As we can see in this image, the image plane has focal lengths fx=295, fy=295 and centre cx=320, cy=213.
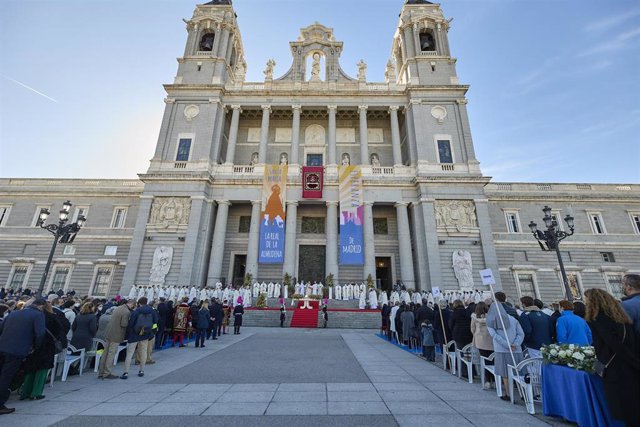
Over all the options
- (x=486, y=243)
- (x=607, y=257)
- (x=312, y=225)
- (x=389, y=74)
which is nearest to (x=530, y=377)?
(x=486, y=243)

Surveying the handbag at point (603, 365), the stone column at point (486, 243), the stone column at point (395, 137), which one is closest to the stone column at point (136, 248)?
the stone column at point (395, 137)

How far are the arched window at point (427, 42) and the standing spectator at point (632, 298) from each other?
33152 millimetres

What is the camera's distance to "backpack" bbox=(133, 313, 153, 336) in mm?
7164

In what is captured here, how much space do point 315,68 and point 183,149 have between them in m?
15.6

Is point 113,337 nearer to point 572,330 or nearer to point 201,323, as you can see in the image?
point 201,323

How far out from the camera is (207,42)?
3150cm

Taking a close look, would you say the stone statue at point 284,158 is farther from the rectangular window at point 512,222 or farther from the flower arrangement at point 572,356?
the flower arrangement at point 572,356

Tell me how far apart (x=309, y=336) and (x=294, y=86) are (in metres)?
24.2

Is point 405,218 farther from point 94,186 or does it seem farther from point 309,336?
point 94,186

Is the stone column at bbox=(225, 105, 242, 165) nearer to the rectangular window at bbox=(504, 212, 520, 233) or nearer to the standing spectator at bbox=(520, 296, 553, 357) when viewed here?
the standing spectator at bbox=(520, 296, 553, 357)

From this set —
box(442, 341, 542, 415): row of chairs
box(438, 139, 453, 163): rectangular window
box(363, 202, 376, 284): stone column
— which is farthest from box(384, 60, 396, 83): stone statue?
box(442, 341, 542, 415): row of chairs

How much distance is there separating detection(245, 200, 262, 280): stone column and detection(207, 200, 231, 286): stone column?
2.29 m

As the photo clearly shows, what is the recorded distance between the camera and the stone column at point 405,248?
22.4m

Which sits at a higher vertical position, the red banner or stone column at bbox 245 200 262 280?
the red banner
